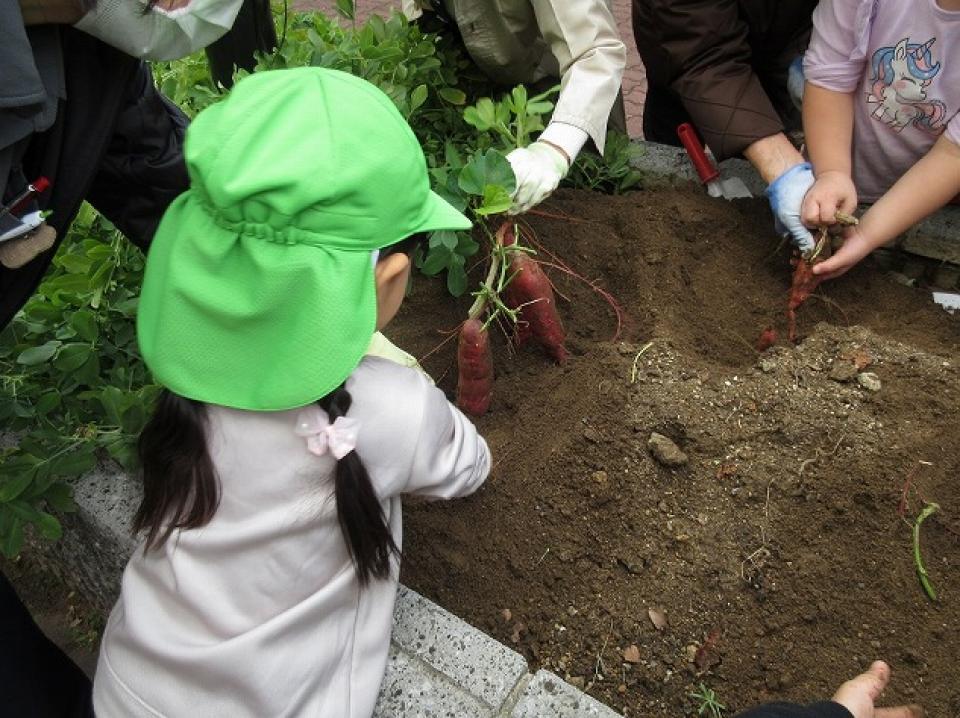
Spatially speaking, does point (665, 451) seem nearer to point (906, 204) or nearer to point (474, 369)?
point (474, 369)

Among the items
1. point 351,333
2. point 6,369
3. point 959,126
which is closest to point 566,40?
point 959,126

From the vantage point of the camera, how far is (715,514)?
1.72 meters

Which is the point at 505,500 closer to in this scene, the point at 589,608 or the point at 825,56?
the point at 589,608

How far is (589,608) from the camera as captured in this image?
1.63m

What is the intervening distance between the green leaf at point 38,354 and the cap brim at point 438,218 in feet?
3.50

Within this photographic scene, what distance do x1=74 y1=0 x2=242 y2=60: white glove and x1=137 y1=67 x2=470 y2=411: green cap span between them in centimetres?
27

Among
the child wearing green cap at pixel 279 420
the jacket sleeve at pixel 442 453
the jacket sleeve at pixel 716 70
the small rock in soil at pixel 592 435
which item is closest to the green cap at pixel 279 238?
the child wearing green cap at pixel 279 420

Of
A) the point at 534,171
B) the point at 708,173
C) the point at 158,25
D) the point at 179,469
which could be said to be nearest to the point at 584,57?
the point at 534,171

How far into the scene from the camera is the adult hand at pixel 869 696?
130 cm

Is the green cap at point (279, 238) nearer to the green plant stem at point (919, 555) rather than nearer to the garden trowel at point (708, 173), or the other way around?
the green plant stem at point (919, 555)

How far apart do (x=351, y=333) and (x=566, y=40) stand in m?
1.32

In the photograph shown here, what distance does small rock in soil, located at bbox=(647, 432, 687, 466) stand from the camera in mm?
1757

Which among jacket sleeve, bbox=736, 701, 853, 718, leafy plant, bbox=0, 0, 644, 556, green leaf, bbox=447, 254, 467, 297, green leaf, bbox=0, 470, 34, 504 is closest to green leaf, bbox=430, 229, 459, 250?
leafy plant, bbox=0, 0, 644, 556

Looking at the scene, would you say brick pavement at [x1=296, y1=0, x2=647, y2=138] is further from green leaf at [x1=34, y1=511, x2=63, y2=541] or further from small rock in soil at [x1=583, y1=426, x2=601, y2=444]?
green leaf at [x1=34, y1=511, x2=63, y2=541]
